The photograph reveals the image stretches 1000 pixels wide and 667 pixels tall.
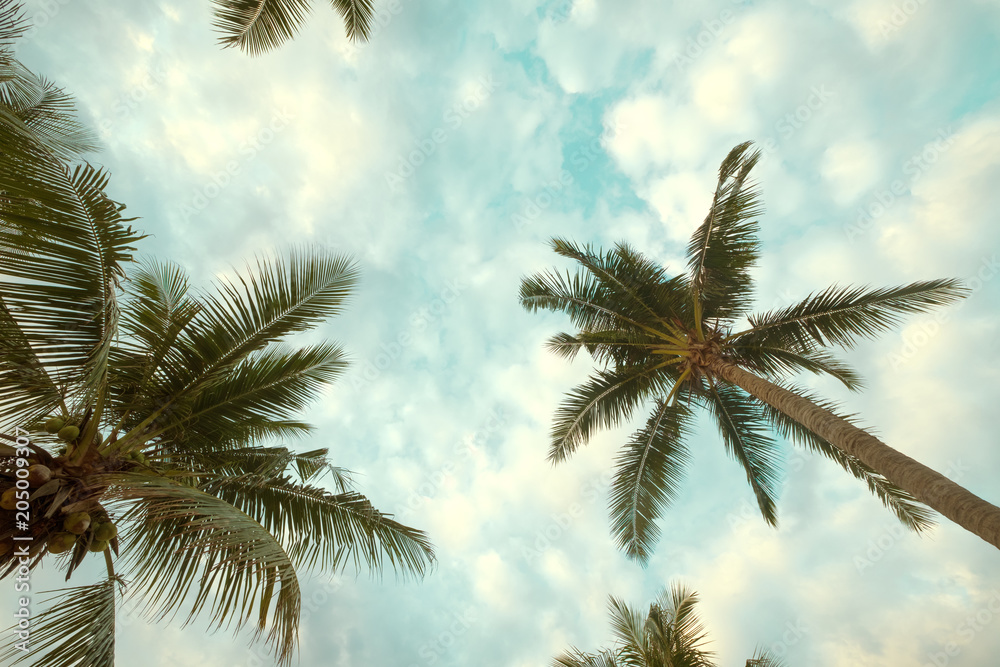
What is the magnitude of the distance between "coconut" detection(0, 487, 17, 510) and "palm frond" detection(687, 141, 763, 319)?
33.0 ft

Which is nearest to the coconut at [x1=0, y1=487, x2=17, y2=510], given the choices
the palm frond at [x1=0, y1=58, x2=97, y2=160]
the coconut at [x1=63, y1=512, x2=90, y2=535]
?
the coconut at [x1=63, y1=512, x2=90, y2=535]

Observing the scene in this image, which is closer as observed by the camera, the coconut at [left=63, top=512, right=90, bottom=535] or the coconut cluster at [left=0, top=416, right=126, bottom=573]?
the coconut cluster at [left=0, top=416, right=126, bottom=573]

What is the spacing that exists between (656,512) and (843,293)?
18.6 ft

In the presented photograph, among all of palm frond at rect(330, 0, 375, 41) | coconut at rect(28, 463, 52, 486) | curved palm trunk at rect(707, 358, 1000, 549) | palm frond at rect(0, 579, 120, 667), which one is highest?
palm frond at rect(330, 0, 375, 41)

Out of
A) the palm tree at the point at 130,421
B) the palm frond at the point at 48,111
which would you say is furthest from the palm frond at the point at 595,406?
the palm frond at the point at 48,111

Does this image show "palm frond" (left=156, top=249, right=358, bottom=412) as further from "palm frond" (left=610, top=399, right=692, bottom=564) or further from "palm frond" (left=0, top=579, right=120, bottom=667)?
"palm frond" (left=610, top=399, right=692, bottom=564)

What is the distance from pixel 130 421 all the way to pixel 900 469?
875 cm

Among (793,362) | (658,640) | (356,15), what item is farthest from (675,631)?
(356,15)

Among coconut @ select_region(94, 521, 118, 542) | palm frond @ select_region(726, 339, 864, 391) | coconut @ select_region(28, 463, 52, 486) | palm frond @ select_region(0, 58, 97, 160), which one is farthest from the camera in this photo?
palm frond @ select_region(726, 339, 864, 391)

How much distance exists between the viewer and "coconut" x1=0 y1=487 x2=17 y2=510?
11.5ft

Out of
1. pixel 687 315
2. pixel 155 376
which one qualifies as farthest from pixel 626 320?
pixel 155 376

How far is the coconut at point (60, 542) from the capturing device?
12.2 ft

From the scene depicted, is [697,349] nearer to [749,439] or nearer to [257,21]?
[749,439]

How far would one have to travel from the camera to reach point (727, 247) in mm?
9492
